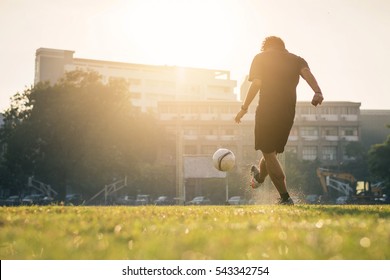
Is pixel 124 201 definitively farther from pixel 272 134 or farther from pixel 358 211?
pixel 358 211

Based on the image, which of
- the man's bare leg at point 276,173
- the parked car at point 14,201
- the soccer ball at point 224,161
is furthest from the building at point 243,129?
the man's bare leg at point 276,173

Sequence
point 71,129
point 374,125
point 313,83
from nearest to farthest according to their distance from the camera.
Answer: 1. point 313,83
2. point 71,129
3. point 374,125

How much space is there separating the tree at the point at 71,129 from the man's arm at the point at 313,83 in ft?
128

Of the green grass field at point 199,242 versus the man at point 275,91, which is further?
the man at point 275,91

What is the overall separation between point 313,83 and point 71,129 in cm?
3931

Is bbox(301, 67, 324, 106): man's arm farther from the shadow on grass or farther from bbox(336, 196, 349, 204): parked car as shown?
bbox(336, 196, 349, 204): parked car

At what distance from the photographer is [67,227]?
4.25 metres

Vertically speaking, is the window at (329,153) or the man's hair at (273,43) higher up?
the man's hair at (273,43)

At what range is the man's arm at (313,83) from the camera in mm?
8117

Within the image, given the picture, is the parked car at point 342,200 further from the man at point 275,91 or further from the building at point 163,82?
the man at point 275,91

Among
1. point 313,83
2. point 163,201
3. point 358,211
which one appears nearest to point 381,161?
point 163,201

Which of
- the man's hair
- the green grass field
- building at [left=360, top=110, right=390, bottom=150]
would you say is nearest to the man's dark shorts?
the man's hair

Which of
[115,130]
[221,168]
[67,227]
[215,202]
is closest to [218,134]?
[215,202]

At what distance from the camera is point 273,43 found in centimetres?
877
